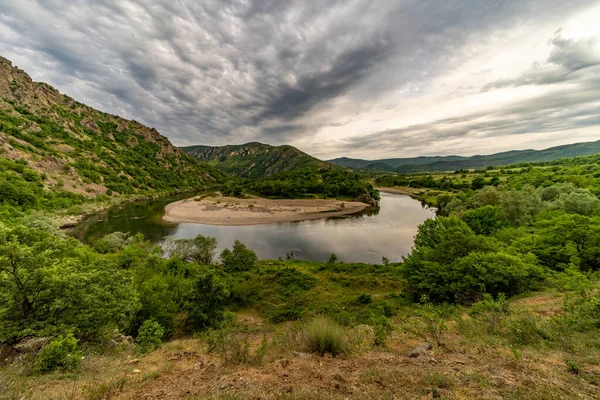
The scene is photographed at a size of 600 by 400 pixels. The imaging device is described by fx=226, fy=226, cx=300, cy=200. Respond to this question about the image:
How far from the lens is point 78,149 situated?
315 feet

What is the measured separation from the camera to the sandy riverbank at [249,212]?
195 ft

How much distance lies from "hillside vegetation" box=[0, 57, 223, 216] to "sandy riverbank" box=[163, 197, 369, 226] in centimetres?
2744

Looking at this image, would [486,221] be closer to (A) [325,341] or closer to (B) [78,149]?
(A) [325,341]

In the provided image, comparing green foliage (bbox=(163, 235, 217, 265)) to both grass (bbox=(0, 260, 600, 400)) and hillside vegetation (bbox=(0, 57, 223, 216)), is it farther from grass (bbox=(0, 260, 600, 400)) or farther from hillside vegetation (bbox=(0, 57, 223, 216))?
hillside vegetation (bbox=(0, 57, 223, 216))

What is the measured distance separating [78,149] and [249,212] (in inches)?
3434

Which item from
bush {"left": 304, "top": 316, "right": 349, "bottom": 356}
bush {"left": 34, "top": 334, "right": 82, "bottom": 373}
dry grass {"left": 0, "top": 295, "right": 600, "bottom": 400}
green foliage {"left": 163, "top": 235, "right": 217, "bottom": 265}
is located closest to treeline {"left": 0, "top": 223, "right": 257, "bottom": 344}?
bush {"left": 34, "top": 334, "right": 82, "bottom": 373}

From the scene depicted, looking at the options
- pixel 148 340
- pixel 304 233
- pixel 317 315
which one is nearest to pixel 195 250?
pixel 148 340

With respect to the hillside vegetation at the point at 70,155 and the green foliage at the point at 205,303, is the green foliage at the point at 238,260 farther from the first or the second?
the hillside vegetation at the point at 70,155

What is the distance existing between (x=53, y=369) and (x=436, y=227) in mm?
27280

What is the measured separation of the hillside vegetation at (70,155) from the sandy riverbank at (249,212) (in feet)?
90.0

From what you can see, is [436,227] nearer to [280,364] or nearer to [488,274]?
[488,274]

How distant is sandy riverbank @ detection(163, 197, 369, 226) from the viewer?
2339 inches

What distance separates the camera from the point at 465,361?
5906 mm

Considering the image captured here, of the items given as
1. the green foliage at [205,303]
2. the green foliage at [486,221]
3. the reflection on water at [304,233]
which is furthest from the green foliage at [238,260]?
the green foliage at [486,221]
